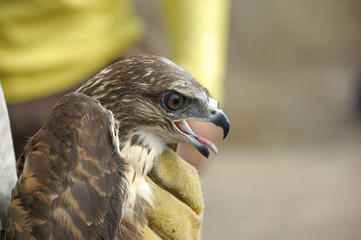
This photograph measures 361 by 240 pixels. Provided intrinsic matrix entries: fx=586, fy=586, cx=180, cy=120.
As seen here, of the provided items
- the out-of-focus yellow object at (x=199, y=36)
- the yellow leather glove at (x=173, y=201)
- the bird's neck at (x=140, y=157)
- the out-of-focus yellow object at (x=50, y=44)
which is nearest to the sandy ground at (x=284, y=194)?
the out-of-focus yellow object at (x=199, y=36)

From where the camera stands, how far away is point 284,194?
22.8 feet

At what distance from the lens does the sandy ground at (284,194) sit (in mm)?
6203

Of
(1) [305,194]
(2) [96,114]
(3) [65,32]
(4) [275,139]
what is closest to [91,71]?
(3) [65,32]

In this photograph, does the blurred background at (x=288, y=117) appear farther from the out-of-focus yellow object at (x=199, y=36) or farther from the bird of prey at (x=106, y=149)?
the bird of prey at (x=106, y=149)

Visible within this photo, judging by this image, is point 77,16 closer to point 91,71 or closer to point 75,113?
point 91,71

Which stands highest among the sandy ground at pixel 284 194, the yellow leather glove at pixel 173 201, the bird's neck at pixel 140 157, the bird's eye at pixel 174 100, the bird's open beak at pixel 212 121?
the bird's eye at pixel 174 100

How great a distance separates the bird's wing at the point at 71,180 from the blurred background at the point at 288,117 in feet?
16.5

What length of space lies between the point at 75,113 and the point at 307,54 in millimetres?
7649

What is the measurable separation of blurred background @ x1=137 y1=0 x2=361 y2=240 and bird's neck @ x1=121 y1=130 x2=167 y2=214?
15.8ft

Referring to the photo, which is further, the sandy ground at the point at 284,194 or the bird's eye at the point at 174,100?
the sandy ground at the point at 284,194

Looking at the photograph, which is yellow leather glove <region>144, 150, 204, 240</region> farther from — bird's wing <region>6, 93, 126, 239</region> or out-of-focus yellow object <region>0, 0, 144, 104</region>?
out-of-focus yellow object <region>0, 0, 144, 104</region>

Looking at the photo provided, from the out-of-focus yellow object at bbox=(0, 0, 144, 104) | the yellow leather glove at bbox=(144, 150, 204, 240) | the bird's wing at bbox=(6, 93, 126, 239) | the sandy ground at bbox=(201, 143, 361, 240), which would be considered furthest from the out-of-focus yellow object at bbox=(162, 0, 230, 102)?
the sandy ground at bbox=(201, 143, 361, 240)

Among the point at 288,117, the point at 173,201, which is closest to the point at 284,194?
the point at 288,117

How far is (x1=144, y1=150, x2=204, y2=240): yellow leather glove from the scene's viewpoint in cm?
165
